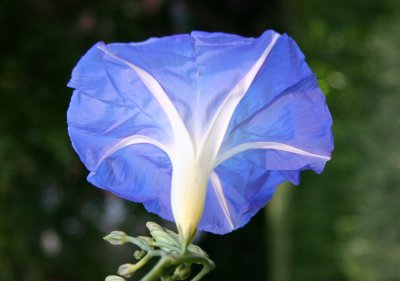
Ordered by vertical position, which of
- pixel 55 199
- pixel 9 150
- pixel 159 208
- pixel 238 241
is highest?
pixel 159 208

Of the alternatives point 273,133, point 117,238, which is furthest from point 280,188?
point 117,238

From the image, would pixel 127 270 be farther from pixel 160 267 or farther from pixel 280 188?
pixel 280 188

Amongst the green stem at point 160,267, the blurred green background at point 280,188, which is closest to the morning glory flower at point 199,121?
the green stem at point 160,267

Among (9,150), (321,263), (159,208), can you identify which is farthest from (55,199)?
(159,208)

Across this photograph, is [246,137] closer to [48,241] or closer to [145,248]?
[145,248]

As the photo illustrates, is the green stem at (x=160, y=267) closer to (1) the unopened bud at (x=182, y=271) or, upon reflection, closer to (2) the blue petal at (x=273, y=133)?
(1) the unopened bud at (x=182, y=271)

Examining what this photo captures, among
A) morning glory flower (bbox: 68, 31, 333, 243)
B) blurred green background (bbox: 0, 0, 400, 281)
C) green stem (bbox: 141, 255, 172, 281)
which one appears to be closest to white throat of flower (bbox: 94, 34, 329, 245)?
morning glory flower (bbox: 68, 31, 333, 243)
